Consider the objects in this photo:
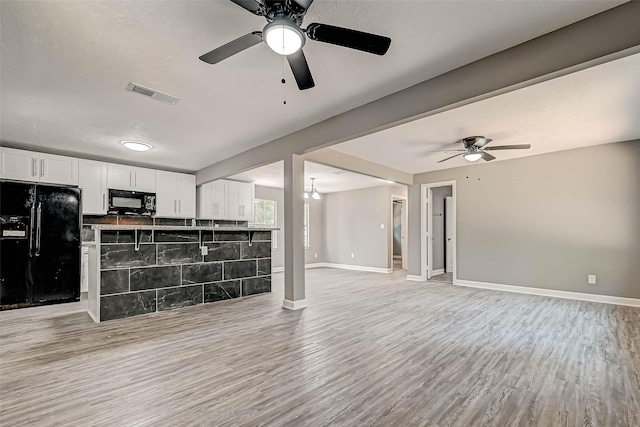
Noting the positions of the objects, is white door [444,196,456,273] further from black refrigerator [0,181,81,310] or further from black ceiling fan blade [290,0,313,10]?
black refrigerator [0,181,81,310]

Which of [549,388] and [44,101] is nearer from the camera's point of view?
[549,388]

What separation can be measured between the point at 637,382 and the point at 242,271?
183 inches

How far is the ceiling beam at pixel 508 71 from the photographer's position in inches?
74.9

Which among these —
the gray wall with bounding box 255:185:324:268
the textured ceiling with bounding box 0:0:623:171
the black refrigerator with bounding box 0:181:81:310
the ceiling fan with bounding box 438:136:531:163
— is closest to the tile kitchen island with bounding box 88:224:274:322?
the black refrigerator with bounding box 0:181:81:310

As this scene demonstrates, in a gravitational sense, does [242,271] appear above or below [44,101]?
below

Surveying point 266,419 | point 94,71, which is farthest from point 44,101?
point 266,419

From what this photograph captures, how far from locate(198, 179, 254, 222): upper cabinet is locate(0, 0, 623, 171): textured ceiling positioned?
2875 mm

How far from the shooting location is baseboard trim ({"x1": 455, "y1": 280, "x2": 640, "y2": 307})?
14.9 feet

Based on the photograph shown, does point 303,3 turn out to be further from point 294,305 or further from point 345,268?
point 345,268

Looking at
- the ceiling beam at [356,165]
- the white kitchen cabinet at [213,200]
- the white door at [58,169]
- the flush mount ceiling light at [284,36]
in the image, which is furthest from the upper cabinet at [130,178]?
the flush mount ceiling light at [284,36]

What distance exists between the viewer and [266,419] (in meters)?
1.79

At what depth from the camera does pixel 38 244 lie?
4.71 m

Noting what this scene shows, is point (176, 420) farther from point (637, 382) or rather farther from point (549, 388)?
point (637, 382)

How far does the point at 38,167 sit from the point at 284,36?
16.9 feet
